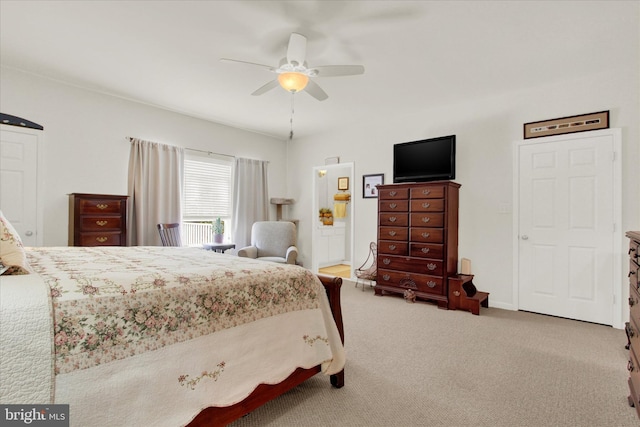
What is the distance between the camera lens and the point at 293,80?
266 centimetres

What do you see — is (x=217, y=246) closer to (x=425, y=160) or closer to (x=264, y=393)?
(x=425, y=160)

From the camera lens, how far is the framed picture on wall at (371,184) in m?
4.99

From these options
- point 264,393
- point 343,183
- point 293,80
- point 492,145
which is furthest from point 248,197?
point 264,393

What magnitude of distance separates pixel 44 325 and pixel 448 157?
424 centimetres

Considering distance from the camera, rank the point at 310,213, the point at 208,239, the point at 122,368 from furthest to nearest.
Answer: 1. the point at 310,213
2. the point at 208,239
3. the point at 122,368

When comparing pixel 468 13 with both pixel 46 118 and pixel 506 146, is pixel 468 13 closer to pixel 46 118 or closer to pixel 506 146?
pixel 506 146

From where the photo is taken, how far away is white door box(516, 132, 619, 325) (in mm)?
3244

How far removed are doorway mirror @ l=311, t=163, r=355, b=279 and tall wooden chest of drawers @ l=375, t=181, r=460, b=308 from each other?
189 centimetres

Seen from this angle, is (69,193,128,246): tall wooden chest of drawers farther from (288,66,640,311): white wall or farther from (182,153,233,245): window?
(288,66,640,311): white wall

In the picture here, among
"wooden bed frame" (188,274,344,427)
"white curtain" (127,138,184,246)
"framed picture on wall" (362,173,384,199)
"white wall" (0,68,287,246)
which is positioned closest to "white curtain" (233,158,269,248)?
"white curtain" (127,138,184,246)

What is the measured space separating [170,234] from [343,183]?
4.07 meters

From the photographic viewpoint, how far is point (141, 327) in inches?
47.5

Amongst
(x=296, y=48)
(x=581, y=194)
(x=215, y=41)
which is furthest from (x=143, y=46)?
(x=581, y=194)

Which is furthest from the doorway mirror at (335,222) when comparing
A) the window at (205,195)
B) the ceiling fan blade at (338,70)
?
the ceiling fan blade at (338,70)
